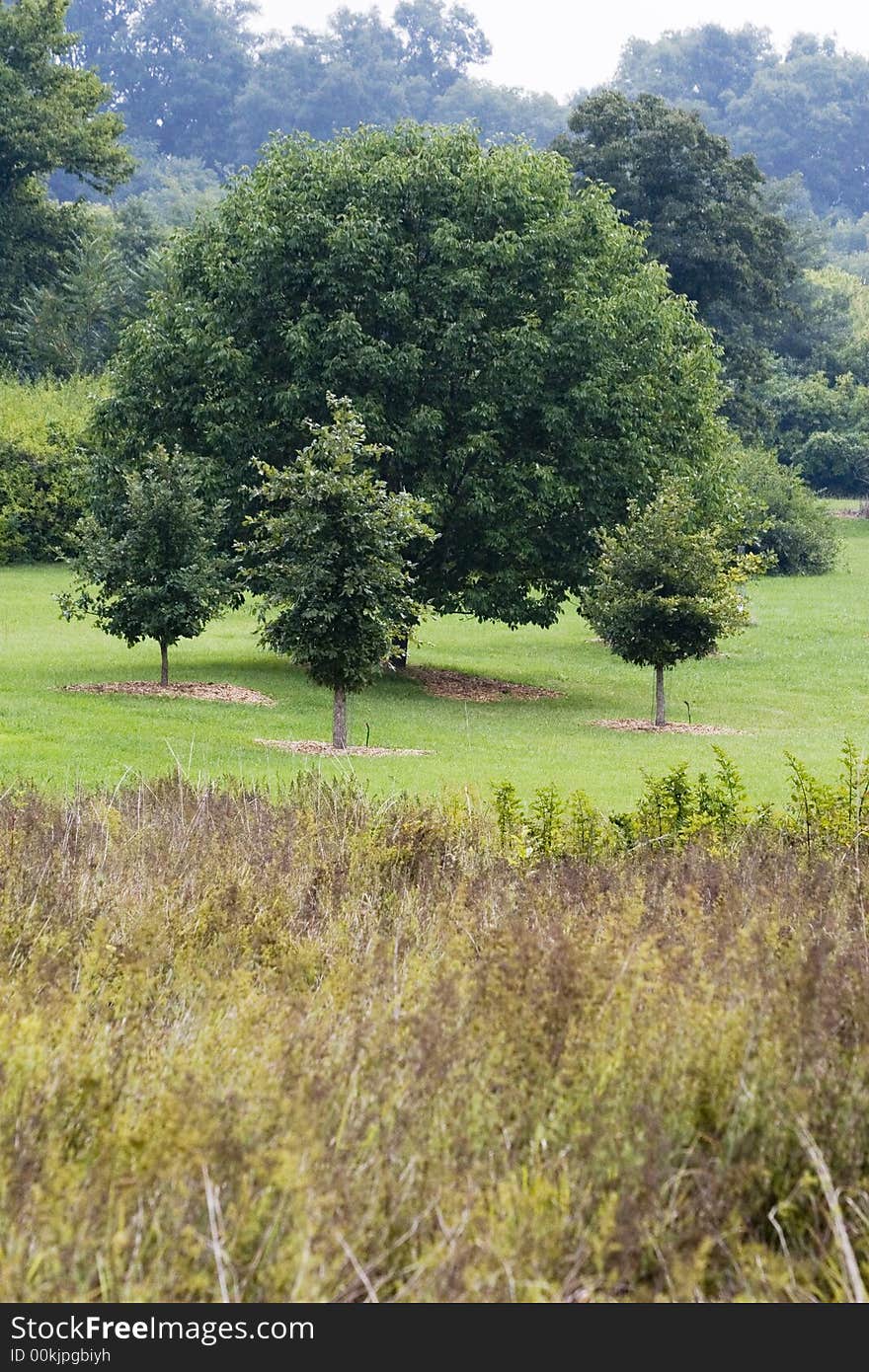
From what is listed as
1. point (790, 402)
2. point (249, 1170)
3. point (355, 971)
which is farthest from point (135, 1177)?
point (790, 402)

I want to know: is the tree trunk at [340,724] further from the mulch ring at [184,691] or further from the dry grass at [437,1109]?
the dry grass at [437,1109]

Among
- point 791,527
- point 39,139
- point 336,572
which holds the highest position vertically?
point 39,139

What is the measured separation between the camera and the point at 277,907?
741cm

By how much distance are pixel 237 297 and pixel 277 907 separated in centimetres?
1807

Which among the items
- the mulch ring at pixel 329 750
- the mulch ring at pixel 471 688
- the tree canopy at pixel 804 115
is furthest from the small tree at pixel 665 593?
the tree canopy at pixel 804 115

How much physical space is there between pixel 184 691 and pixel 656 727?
6.53 m

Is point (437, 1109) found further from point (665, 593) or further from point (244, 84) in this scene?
point (244, 84)

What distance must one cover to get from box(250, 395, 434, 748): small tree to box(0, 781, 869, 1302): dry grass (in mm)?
10821

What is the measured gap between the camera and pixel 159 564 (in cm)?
2080

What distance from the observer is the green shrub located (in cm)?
4581

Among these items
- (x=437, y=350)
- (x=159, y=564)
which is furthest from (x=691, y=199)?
(x=159, y=564)

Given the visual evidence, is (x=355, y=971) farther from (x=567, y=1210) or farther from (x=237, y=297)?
(x=237, y=297)

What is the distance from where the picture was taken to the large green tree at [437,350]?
23.3 metres

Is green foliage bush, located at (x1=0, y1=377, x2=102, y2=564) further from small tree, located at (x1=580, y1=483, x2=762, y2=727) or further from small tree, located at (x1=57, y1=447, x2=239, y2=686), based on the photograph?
small tree, located at (x1=580, y1=483, x2=762, y2=727)
